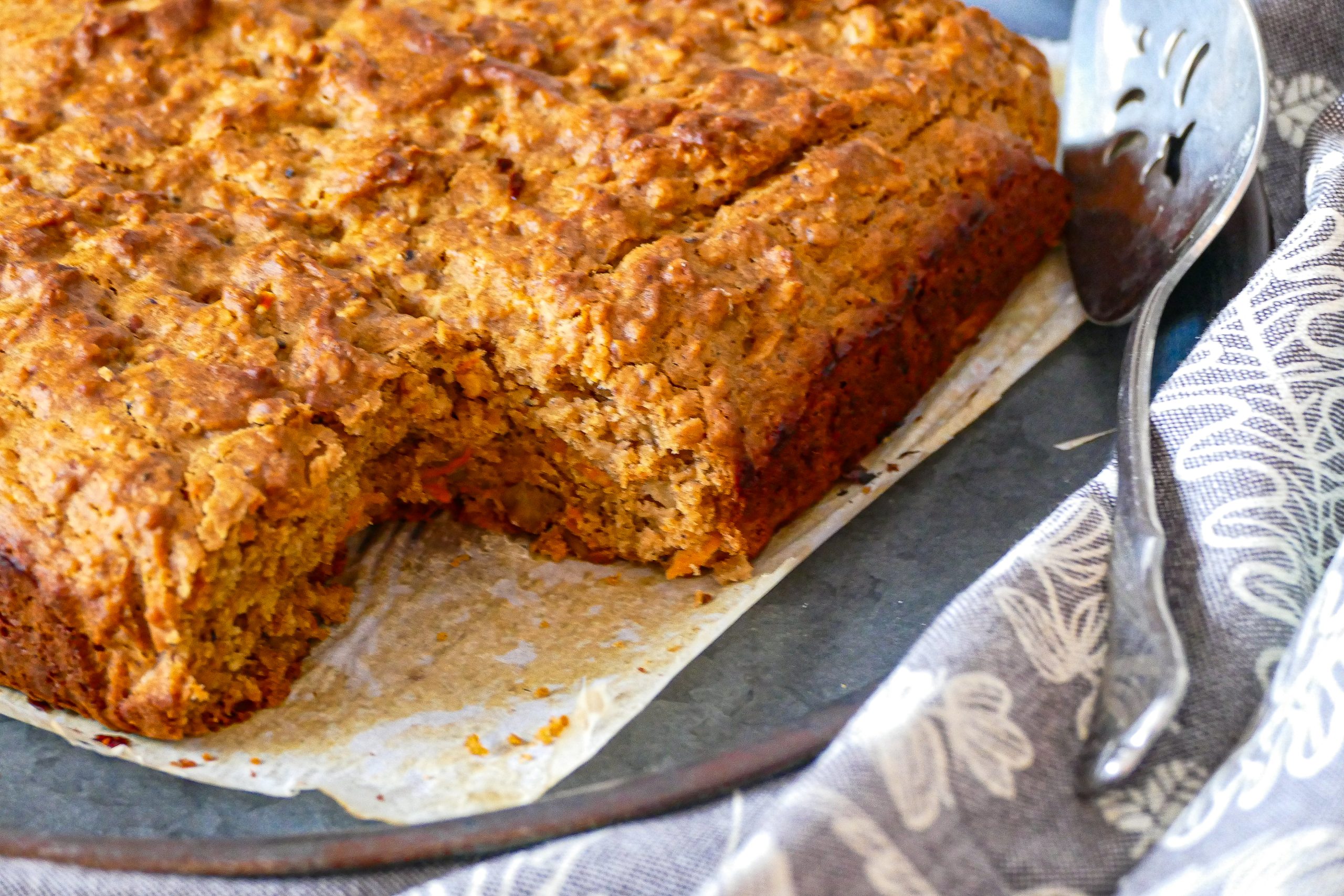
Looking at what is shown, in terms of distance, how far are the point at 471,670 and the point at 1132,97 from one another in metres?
2.21

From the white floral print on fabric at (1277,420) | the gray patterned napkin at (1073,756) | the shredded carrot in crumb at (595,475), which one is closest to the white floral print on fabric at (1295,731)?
the gray patterned napkin at (1073,756)

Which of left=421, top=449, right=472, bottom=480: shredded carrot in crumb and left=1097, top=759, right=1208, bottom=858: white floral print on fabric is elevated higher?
left=1097, top=759, right=1208, bottom=858: white floral print on fabric

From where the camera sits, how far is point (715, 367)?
2518 millimetres

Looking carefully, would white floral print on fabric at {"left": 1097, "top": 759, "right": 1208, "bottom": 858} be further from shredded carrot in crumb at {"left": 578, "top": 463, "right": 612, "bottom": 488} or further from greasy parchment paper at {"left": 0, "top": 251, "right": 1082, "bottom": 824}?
shredded carrot in crumb at {"left": 578, "top": 463, "right": 612, "bottom": 488}

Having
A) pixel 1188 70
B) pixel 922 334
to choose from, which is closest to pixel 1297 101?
pixel 1188 70

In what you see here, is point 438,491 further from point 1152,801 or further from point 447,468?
point 1152,801

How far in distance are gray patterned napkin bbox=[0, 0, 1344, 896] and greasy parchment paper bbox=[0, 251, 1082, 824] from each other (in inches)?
12.6

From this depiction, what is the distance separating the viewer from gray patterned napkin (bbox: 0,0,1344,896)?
1.74 meters

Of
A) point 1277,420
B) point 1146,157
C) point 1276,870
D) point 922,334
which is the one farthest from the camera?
point 1146,157

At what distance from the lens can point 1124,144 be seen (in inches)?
124

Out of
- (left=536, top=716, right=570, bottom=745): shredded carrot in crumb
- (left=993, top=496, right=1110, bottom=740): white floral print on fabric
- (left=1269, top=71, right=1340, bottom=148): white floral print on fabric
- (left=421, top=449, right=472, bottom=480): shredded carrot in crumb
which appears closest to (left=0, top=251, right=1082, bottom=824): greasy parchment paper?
(left=536, top=716, right=570, bottom=745): shredded carrot in crumb

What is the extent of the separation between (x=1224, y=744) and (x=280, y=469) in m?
1.71

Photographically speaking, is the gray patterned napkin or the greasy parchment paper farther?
the greasy parchment paper

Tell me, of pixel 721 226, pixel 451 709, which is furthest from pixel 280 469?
pixel 721 226
